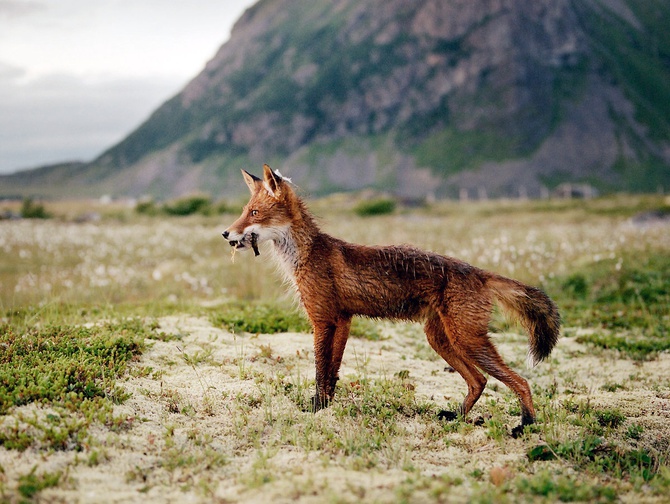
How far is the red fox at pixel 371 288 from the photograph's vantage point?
6742 mm

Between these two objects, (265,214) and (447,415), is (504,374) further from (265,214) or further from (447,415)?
(265,214)

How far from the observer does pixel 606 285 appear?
47.9 feet

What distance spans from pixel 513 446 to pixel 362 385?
7.22 feet

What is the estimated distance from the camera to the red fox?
674 centimetres

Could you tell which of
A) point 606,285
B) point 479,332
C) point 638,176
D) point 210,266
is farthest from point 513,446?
point 638,176

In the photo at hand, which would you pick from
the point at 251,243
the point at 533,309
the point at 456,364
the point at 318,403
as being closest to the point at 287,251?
the point at 251,243

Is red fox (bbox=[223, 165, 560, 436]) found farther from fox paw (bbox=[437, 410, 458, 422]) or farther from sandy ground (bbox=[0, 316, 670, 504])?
sandy ground (bbox=[0, 316, 670, 504])

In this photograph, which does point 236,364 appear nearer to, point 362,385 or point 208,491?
point 362,385

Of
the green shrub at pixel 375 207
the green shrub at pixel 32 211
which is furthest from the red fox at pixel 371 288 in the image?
the green shrub at pixel 32 211

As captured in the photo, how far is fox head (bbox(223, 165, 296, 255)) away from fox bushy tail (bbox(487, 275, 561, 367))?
8.73ft

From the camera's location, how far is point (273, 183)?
681 centimetres

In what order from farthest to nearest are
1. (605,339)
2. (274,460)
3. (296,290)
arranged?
(605,339) < (296,290) < (274,460)

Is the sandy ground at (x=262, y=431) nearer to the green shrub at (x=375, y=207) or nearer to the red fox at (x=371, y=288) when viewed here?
the red fox at (x=371, y=288)

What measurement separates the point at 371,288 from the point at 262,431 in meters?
2.09
